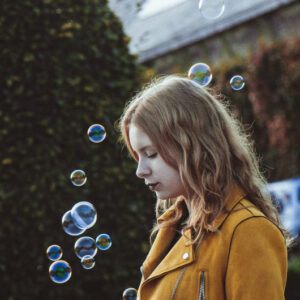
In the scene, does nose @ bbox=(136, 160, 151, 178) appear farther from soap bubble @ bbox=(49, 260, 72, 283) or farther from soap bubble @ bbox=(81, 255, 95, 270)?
soap bubble @ bbox=(49, 260, 72, 283)

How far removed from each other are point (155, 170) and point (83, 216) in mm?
1054

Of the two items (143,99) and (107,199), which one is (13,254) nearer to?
(107,199)

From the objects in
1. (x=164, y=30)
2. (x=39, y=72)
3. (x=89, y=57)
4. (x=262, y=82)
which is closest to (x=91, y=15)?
(x=89, y=57)

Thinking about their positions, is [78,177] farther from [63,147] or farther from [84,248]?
[63,147]

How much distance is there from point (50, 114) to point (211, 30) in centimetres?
1015

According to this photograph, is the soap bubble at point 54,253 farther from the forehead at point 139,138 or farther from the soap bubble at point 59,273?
the forehead at point 139,138

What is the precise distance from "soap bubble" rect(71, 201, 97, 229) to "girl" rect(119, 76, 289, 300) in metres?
0.81

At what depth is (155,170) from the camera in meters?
1.80

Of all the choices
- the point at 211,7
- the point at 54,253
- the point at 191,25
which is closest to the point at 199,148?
the point at 54,253

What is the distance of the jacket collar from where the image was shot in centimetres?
171

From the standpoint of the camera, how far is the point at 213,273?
162 cm

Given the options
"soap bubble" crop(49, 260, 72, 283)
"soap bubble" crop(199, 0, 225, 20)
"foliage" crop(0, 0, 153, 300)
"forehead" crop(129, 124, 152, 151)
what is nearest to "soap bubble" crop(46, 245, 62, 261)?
"soap bubble" crop(49, 260, 72, 283)

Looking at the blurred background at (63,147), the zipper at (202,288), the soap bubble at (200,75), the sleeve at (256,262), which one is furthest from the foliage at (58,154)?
the sleeve at (256,262)

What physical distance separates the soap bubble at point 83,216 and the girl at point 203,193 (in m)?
0.81
